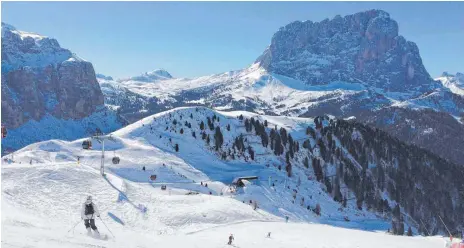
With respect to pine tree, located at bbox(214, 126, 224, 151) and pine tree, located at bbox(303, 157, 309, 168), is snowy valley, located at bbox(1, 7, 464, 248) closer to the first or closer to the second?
pine tree, located at bbox(214, 126, 224, 151)

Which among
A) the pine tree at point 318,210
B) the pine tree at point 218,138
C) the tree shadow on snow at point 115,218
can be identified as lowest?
the pine tree at point 318,210

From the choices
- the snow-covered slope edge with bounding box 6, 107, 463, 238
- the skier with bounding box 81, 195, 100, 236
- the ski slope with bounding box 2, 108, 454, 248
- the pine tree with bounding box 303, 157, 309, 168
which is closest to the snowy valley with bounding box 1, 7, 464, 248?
the ski slope with bounding box 2, 108, 454, 248

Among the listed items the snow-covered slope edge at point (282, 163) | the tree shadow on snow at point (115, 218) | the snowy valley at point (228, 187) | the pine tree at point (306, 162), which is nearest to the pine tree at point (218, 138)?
the snowy valley at point (228, 187)

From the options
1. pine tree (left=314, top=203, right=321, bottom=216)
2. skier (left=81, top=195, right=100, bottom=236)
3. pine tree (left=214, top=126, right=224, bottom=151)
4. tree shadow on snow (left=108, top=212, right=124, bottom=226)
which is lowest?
pine tree (left=314, top=203, right=321, bottom=216)

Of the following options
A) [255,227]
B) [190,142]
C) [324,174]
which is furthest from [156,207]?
[324,174]

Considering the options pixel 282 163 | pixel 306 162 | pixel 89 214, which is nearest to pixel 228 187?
pixel 282 163

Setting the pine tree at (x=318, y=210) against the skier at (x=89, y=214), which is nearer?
the skier at (x=89, y=214)

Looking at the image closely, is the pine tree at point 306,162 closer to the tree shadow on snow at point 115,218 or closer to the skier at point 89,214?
the tree shadow on snow at point 115,218

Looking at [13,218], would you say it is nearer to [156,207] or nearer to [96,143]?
[156,207]
